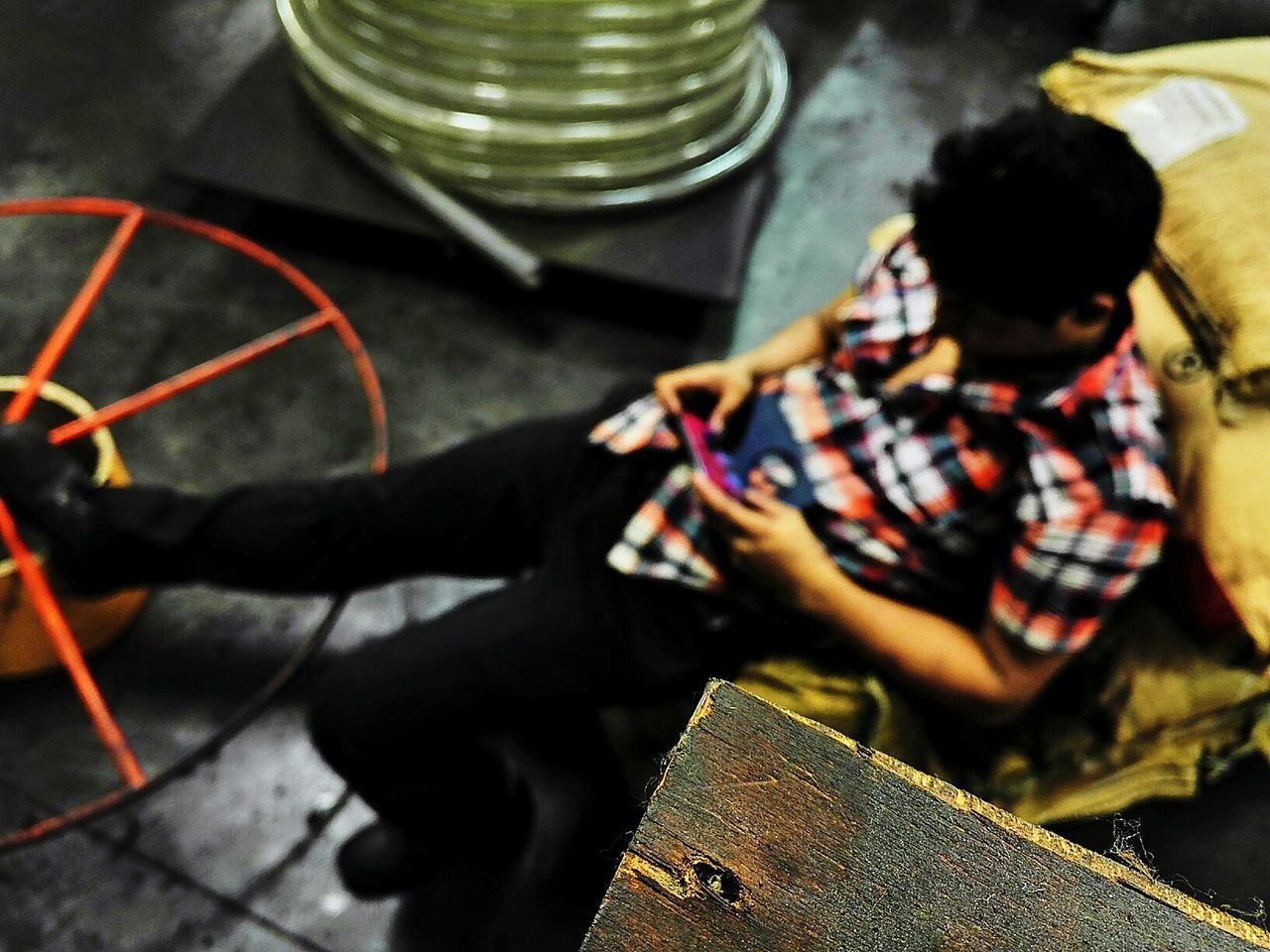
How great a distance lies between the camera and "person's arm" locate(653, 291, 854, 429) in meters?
1.41

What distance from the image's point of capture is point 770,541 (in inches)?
44.9

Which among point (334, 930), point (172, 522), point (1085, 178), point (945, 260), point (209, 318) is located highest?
point (1085, 178)

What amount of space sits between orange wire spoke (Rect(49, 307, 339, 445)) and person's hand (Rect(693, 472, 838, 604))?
1.06m

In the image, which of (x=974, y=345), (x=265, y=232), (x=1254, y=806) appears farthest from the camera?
(x=265, y=232)

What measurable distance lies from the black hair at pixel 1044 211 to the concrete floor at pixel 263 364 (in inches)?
31.3

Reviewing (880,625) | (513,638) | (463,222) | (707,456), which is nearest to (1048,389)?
(880,625)

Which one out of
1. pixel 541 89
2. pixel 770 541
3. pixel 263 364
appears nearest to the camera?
pixel 770 541

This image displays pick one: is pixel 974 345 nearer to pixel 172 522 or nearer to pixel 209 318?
pixel 172 522

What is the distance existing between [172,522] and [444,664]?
526 millimetres

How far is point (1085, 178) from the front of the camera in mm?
918

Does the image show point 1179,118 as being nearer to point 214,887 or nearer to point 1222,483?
point 1222,483

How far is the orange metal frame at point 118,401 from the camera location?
148 cm

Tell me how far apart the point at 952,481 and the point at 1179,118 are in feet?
1.89

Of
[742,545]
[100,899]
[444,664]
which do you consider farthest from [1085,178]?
[100,899]
